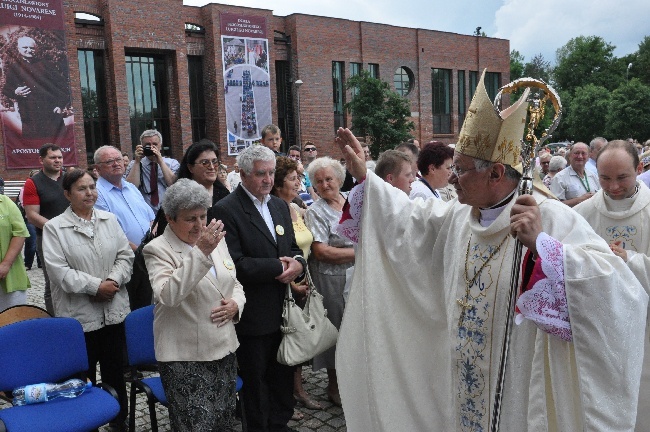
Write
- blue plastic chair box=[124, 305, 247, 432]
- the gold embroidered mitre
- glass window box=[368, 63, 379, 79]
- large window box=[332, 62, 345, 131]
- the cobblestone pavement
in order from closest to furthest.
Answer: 1. the gold embroidered mitre
2. blue plastic chair box=[124, 305, 247, 432]
3. the cobblestone pavement
4. large window box=[332, 62, 345, 131]
5. glass window box=[368, 63, 379, 79]

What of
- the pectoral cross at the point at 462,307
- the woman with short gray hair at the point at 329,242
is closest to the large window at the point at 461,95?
the woman with short gray hair at the point at 329,242

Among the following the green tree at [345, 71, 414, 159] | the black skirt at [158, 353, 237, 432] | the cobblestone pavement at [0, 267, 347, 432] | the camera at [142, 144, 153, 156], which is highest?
the green tree at [345, 71, 414, 159]

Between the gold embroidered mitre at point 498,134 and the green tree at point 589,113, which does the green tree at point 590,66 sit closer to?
the green tree at point 589,113

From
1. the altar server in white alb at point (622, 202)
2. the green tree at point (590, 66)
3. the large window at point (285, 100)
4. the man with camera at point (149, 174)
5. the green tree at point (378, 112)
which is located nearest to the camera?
the altar server in white alb at point (622, 202)

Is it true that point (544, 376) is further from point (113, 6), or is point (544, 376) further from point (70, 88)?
point (113, 6)

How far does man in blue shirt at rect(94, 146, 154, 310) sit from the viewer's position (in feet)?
15.4

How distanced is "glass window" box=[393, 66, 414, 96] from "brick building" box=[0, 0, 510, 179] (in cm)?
6

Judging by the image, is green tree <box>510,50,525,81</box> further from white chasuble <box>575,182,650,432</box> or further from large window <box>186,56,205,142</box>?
white chasuble <box>575,182,650,432</box>

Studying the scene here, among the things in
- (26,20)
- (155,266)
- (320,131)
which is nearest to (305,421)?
(155,266)

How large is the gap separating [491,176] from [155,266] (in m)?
1.92

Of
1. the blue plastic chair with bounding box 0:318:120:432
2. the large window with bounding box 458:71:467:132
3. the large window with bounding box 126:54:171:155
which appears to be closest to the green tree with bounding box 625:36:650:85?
the large window with bounding box 458:71:467:132

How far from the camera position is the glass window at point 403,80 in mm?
29766

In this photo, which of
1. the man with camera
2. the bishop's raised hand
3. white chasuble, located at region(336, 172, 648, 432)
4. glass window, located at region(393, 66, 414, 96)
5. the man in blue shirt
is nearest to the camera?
white chasuble, located at region(336, 172, 648, 432)

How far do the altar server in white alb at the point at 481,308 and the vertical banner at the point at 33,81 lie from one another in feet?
57.4
